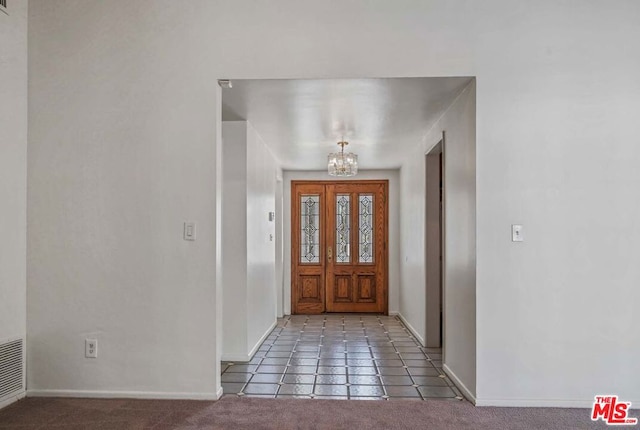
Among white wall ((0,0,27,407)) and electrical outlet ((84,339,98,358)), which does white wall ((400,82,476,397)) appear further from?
white wall ((0,0,27,407))

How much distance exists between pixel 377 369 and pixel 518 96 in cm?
248

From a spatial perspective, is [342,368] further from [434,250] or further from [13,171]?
[13,171]

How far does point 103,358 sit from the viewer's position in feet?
11.4

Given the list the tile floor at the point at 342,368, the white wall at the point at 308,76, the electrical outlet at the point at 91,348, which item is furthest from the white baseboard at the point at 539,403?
the electrical outlet at the point at 91,348

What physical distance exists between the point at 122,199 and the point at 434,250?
3.21 meters

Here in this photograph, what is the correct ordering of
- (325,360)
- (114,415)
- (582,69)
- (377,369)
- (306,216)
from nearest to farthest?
(114,415)
(582,69)
(377,369)
(325,360)
(306,216)

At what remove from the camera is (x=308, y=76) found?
135 inches

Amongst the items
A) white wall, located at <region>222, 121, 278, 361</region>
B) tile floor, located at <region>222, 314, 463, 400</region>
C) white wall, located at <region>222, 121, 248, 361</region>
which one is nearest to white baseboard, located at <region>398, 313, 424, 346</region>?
tile floor, located at <region>222, 314, 463, 400</region>

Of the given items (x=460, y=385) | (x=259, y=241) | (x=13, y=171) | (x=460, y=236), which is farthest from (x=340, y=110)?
(x=13, y=171)

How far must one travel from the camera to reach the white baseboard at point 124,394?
3.43 metres

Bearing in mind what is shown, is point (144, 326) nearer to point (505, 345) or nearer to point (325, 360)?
point (325, 360)

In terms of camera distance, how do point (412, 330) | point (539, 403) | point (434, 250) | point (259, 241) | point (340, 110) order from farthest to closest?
point (412, 330)
point (259, 241)
point (434, 250)
point (340, 110)
point (539, 403)

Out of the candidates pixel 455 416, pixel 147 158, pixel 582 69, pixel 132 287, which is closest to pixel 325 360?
pixel 455 416

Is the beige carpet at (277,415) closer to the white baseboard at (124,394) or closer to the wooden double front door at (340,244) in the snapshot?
the white baseboard at (124,394)
